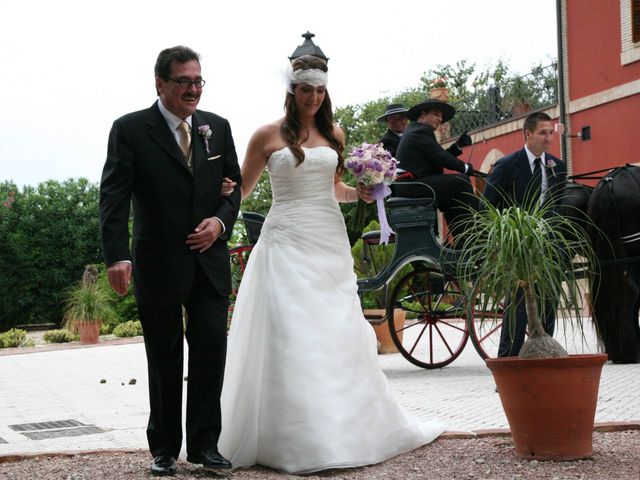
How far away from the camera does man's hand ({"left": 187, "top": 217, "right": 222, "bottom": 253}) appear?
4.78 m

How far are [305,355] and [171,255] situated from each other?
951 mm

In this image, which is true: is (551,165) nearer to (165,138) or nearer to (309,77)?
(309,77)

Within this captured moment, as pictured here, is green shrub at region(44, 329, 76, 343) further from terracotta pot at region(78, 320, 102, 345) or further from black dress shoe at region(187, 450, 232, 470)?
black dress shoe at region(187, 450, 232, 470)

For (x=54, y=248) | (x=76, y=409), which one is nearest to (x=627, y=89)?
(x=76, y=409)

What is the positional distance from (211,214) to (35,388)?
6687mm

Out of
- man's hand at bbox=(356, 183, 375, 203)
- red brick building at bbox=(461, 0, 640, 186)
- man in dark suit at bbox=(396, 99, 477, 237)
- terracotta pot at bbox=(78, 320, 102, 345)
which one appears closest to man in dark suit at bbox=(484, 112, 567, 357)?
man in dark suit at bbox=(396, 99, 477, 237)

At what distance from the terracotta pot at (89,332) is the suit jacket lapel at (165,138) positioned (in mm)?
15819

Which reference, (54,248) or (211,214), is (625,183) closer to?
(211,214)

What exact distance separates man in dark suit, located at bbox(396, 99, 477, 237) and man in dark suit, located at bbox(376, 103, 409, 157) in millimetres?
718

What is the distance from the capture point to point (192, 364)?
16.1ft

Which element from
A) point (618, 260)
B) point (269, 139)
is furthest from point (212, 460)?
point (618, 260)

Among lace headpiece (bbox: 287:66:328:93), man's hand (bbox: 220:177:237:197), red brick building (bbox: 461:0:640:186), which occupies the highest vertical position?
red brick building (bbox: 461:0:640:186)

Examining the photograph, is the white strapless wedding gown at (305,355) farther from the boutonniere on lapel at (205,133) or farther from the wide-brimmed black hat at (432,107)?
the wide-brimmed black hat at (432,107)

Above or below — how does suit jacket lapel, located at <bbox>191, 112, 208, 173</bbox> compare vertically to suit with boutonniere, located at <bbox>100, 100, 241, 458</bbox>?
above
